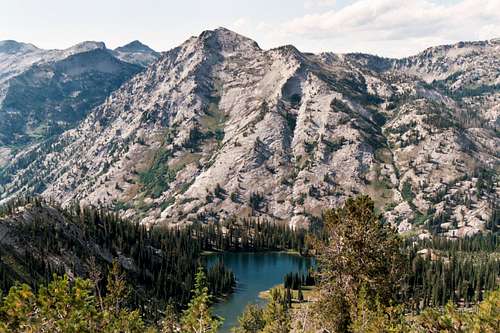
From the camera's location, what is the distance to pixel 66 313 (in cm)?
3309

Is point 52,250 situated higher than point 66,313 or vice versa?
point 66,313

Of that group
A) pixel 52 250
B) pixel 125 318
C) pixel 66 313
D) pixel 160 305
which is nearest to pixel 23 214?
pixel 52 250

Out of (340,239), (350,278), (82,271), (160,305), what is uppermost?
(340,239)

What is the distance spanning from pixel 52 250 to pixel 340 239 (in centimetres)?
15433

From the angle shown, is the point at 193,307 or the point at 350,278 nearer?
the point at 193,307

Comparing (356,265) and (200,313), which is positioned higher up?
(356,265)

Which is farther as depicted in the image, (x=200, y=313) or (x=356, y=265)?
(x=356, y=265)

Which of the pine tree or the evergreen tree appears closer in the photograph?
the pine tree

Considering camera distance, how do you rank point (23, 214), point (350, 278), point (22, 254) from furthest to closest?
point (23, 214) → point (22, 254) → point (350, 278)

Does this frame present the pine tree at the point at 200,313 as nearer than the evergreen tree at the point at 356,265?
Yes

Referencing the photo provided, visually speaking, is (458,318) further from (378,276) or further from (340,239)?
(340,239)

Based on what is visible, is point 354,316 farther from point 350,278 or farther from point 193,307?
point 193,307

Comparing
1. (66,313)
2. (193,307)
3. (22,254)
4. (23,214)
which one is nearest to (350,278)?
(193,307)

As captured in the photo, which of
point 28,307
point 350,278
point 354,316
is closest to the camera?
point 28,307
